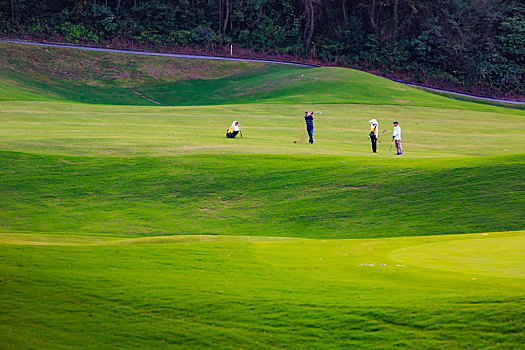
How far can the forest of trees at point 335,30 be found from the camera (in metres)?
85.9

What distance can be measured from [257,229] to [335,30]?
258 feet

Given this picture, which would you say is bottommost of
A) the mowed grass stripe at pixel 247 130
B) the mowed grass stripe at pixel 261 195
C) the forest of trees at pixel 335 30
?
the mowed grass stripe at pixel 261 195

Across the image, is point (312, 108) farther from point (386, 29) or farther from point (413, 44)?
point (386, 29)

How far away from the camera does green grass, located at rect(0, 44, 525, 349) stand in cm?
948

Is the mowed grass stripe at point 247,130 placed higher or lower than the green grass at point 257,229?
higher

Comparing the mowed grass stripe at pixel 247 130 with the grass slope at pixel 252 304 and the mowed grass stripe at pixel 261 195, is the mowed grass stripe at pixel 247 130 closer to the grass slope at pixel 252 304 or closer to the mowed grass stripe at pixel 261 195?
the mowed grass stripe at pixel 261 195

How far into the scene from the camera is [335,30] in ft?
315

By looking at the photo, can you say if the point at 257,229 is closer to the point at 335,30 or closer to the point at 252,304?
the point at 252,304

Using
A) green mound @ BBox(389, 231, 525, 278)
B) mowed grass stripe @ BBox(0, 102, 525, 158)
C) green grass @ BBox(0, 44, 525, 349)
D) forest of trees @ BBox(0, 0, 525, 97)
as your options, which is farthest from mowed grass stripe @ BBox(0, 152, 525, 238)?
forest of trees @ BBox(0, 0, 525, 97)

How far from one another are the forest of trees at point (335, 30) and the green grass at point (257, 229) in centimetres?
3055

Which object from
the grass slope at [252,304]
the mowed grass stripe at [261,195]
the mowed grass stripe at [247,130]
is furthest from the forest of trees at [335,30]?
the grass slope at [252,304]

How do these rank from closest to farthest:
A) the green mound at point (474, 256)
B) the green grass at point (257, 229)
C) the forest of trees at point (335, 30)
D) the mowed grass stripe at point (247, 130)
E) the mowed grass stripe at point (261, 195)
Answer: the green grass at point (257, 229), the green mound at point (474, 256), the mowed grass stripe at point (261, 195), the mowed grass stripe at point (247, 130), the forest of trees at point (335, 30)

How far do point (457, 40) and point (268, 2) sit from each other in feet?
105

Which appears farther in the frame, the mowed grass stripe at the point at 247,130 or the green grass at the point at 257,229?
the mowed grass stripe at the point at 247,130
